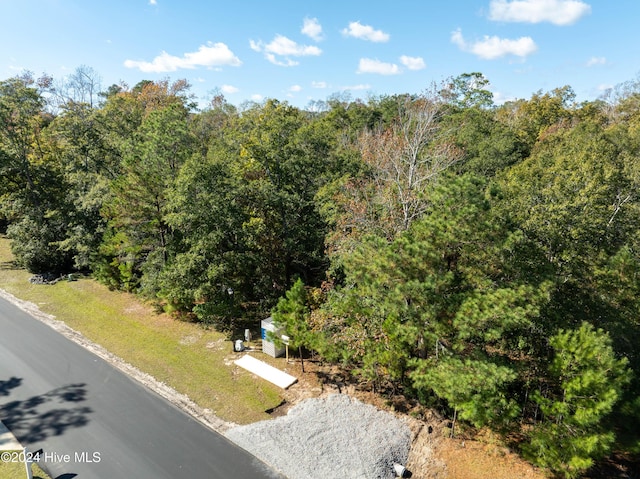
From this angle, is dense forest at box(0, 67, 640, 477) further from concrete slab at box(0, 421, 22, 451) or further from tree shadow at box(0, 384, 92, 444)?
concrete slab at box(0, 421, 22, 451)

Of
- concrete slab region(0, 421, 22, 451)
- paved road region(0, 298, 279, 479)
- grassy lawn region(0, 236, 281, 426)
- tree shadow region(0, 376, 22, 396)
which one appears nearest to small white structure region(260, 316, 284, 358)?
grassy lawn region(0, 236, 281, 426)

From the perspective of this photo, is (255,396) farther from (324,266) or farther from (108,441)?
(324,266)

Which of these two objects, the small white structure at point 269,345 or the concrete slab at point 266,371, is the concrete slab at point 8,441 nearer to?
the concrete slab at point 266,371

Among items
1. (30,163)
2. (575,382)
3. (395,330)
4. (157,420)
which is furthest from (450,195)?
(30,163)

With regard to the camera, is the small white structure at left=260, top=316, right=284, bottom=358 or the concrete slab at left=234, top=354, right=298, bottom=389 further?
the small white structure at left=260, top=316, right=284, bottom=358

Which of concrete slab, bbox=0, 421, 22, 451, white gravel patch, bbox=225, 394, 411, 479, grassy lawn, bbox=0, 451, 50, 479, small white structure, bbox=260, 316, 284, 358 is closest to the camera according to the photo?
grassy lawn, bbox=0, 451, 50, 479

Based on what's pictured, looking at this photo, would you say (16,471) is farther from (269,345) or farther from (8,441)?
(269,345)

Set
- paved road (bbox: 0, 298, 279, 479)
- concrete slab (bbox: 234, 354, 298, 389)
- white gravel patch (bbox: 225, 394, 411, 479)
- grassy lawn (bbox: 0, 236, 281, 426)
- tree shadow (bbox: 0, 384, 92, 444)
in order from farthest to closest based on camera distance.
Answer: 1. concrete slab (bbox: 234, 354, 298, 389)
2. grassy lawn (bbox: 0, 236, 281, 426)
3. tree shadow (bbox: 0, 384, 92, 444)
4. white gravel patch (bbox: 225, 394, 411, 479)
5. paved road (bbox: 0, 298, 279, 479)
